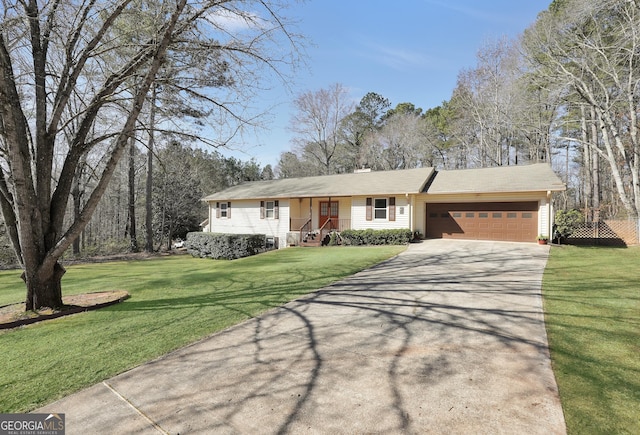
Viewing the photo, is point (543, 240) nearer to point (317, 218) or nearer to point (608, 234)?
point (608, 234)

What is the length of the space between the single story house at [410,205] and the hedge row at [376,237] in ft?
3.23

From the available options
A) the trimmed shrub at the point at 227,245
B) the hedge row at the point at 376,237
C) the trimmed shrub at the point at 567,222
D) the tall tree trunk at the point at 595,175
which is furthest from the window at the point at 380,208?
the tall tree trunk at the point at 595,175

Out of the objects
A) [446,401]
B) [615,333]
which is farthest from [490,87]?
[446,401]

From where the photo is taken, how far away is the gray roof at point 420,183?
14473mm

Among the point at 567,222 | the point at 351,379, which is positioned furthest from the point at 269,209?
the point at 351,379

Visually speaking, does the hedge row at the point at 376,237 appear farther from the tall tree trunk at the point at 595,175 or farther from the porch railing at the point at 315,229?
the tall tree trunk at the point at 595,175

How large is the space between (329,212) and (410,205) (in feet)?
16.6

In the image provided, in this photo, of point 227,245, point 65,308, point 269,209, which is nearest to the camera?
point 65,308

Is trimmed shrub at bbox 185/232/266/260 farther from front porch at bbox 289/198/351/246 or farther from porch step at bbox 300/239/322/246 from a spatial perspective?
front porch at bbox 289/198/351/246

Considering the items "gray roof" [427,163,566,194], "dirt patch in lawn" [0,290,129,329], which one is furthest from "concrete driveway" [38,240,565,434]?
"gray roof" [427,163,566,194]

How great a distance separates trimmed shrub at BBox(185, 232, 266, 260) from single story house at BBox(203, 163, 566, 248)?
2.50 m

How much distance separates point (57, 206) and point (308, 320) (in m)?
4.90

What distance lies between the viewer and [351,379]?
10.0 feet

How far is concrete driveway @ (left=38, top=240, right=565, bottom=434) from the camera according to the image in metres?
2.46
